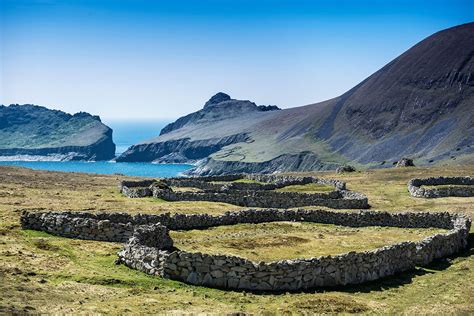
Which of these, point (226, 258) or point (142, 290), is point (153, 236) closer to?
point (226, 258)

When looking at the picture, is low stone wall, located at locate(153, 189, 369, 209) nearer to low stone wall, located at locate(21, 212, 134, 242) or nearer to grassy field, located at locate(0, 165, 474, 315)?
grassy field, located at locate(0, 165, 474, 315)

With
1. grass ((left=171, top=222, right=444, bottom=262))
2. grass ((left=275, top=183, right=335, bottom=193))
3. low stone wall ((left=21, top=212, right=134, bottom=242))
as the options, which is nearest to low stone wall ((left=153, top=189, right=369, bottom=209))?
grass ((left=171, top=222, right=444, bottom=262))

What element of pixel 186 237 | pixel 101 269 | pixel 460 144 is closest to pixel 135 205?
pixel 186 237

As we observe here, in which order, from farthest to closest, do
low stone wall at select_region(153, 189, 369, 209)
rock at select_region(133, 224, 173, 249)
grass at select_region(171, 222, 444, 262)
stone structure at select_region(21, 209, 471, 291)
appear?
low stone wall at select_region(153, 189, 369, 209), grass at select_region(171, 222, 444, 262), rock at select_region(133, 224, 173, 249), stone structure at select_region(21, 209, 471, 291)

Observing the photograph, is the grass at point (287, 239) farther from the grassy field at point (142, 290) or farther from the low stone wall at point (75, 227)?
the low stone wall at point (75, 227)

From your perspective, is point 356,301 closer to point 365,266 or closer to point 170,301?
point 365,266

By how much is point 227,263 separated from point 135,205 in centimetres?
2925

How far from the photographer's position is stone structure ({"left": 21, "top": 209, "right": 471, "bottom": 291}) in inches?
1018

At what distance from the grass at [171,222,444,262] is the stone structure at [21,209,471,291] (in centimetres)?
277

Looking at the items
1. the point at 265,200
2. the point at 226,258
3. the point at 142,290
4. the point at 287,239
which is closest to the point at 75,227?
the point at 142,290

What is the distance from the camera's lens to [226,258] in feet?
85.1

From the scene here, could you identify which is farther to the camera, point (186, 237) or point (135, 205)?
point (135, 205)

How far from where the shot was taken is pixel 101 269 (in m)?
26.3

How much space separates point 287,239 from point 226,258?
1352cm
